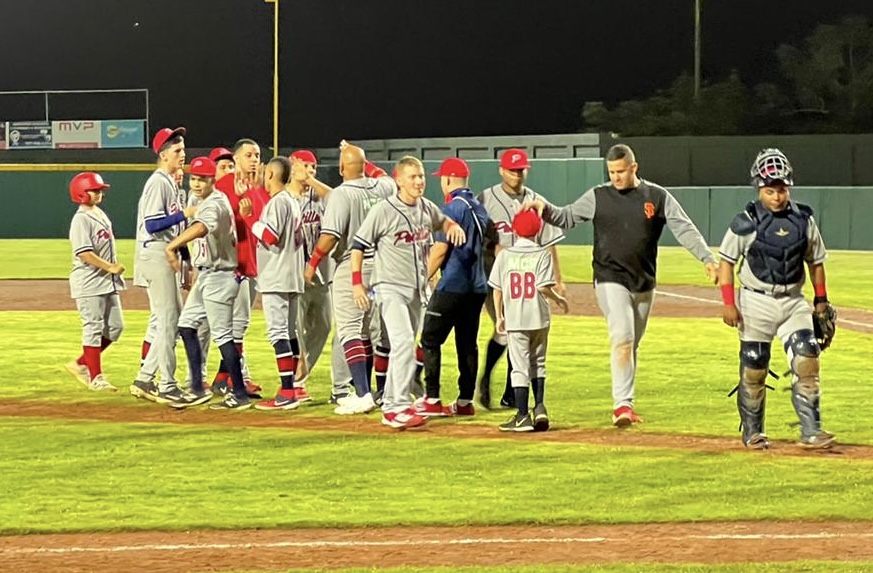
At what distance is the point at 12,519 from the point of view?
24.7ft

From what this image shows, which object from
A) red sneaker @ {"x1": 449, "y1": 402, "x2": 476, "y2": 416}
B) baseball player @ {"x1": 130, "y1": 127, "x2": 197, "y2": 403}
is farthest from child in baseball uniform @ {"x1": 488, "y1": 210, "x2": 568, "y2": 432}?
baseball player @ {"x1": 130, "y1": 127, "x2": 197, "y2": 403}

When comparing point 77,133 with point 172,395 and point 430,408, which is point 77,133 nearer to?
point 172,395

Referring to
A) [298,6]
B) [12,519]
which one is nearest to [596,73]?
[298,6]

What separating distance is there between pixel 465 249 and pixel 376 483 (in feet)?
8.07

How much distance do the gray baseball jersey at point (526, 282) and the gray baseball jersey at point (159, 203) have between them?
279cm

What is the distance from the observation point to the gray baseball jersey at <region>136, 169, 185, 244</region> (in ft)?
36.9

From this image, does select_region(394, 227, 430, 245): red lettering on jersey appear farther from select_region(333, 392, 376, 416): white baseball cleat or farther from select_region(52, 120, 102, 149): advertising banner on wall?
select_region(52, 120, 102, 149): advertising banner on wall

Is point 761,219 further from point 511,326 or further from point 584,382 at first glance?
point 584,382

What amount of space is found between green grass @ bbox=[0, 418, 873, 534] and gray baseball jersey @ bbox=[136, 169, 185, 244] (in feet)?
5.76

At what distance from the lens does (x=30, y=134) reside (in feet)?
134

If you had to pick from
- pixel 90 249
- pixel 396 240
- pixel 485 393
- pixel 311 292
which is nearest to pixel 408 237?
pixel 396 240

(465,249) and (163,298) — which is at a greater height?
(465,249)

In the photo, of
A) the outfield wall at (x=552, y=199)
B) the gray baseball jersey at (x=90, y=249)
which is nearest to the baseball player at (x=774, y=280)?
the gray baseball jersey at (x=90, y=249)

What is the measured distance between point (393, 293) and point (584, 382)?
136 inches
